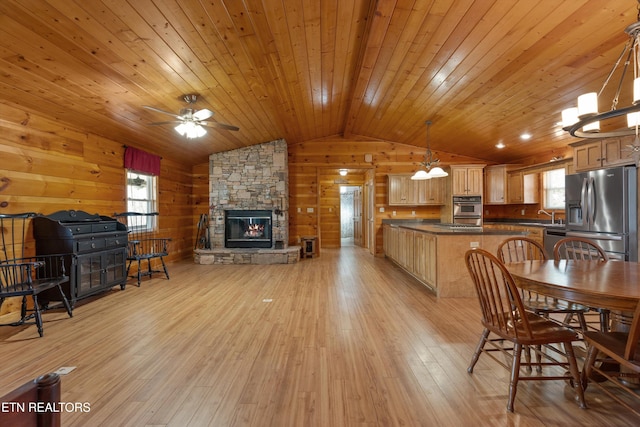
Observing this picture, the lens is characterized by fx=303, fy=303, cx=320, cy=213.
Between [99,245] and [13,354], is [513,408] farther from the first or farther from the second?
[99,245]

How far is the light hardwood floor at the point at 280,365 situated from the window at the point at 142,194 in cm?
212

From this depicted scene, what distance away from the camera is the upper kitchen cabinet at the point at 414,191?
24.3 feet

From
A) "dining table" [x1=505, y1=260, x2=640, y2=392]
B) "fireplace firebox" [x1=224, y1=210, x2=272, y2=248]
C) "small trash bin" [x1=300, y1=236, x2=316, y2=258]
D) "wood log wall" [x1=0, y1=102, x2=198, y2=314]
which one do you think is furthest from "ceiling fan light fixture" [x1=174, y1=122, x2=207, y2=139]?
"small trash bin" [x1=300, y1=236, x2=316, y2=258]

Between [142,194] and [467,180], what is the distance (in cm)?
705

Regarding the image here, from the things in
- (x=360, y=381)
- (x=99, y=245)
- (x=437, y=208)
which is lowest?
(x=360, y=381)

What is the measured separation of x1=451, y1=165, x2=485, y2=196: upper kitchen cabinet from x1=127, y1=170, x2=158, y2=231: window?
6.62m

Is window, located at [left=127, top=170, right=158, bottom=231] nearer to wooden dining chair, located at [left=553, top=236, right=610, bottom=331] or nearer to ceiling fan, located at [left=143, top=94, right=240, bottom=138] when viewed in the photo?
ceiling fan, located at [left=143, top=94, right=240, bottom=138]

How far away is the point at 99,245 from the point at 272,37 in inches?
134

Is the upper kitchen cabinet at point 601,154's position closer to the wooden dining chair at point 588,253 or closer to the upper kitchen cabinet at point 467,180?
the wooden dining chair at point 588,253

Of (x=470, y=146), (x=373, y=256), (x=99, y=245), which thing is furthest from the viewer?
(x=373, y=256)

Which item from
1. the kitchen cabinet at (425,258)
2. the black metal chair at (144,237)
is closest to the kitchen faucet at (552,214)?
the kitchen cabinet at (425,258)

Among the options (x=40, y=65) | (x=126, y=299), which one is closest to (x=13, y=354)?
(x=126, y=299)

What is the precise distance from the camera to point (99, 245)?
4.00 meters

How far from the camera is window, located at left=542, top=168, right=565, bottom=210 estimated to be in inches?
240
